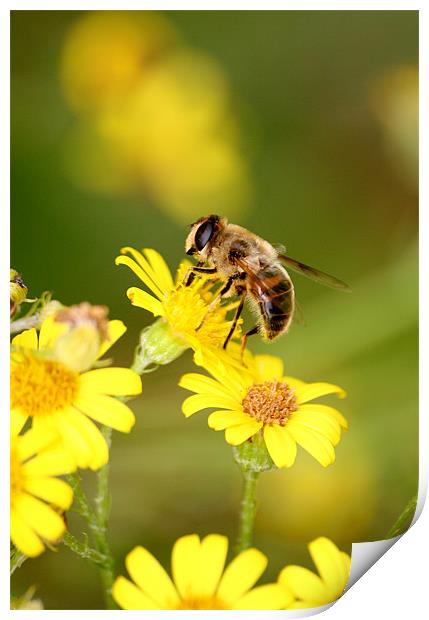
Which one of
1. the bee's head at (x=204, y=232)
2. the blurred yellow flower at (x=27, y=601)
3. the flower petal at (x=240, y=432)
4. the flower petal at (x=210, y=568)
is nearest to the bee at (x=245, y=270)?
the bee's head at (x=204, y=232)

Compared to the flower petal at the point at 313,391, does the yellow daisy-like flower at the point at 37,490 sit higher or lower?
lower

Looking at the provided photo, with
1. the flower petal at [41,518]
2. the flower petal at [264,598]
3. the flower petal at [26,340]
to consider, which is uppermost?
the flower petal at [26,340]

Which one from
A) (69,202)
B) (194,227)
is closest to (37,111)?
(69,202)

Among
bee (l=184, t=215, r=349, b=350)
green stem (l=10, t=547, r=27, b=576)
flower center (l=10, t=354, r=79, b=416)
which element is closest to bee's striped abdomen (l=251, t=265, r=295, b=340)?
bee (l=184, t=215, r=349, b=350)

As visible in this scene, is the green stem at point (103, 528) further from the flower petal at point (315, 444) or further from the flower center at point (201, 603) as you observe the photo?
the flower petal at point (315, 444)

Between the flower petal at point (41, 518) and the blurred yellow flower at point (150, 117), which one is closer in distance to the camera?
the flower petal at point (41, 518)

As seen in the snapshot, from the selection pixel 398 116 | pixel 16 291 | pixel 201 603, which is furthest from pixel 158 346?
pixel 398 116
